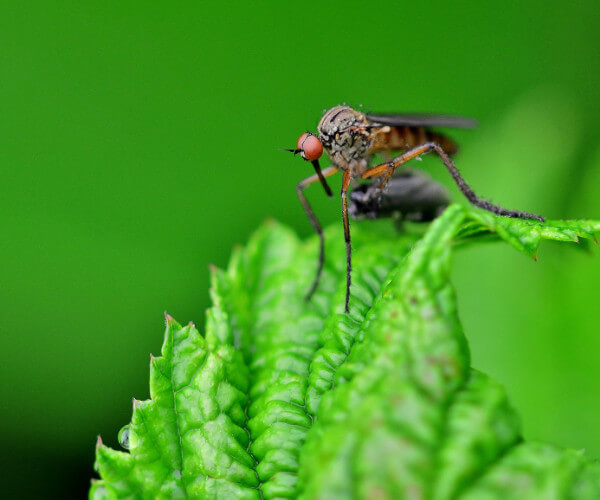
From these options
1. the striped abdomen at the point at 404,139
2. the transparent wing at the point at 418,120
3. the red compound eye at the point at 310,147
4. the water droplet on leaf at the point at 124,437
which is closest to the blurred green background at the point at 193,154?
the striped abdomen at the point at 404,139

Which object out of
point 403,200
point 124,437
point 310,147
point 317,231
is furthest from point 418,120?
point 124,437

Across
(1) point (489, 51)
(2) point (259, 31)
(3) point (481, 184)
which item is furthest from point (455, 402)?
(1) point (489, 51)

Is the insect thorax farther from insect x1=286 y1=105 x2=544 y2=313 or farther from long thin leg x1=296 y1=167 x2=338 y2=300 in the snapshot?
long thin leg x1=296 y1=167 x2=338 y2=300

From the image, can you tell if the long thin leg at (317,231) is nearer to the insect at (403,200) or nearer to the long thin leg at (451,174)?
the insect at (403,200)

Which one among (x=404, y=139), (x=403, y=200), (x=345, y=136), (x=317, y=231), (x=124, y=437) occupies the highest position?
(x=404, y=139)

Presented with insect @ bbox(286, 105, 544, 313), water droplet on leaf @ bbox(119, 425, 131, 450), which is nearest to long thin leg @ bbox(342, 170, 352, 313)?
insect @ bbox(286, 105, 544, 313)

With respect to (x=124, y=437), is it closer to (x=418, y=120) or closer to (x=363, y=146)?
(x=363, y=146)

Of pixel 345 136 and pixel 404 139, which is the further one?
pixel 404 139

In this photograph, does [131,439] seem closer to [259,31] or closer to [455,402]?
[455,402]
